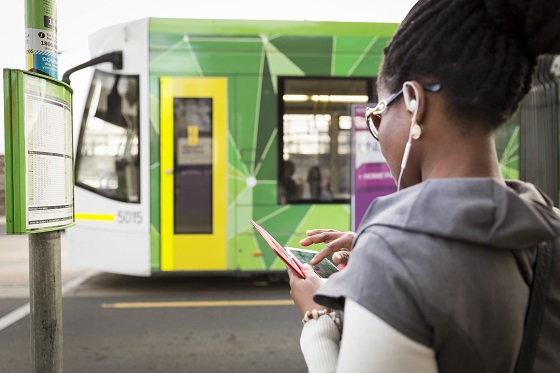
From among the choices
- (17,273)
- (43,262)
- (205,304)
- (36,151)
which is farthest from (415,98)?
(17,273)

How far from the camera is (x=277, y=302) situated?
596 centimetres

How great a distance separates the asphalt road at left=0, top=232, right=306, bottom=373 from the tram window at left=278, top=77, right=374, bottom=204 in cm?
143

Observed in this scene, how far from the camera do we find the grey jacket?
2.58ft

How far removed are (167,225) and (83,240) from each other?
1.17 meters

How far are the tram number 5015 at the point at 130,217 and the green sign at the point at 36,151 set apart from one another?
3698 mm

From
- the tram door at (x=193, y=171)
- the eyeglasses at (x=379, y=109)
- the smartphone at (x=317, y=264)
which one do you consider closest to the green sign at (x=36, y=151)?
the smartphone at (x=317, y=264)

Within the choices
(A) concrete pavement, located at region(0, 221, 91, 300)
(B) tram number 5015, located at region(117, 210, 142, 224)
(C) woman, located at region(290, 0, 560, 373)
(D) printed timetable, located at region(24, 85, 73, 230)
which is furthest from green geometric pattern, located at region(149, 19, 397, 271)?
(C) woman, located at region(290, 0, 560, 373)

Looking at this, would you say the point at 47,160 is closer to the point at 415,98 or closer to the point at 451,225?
the point at 415,98

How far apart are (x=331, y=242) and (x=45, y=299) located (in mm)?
1621

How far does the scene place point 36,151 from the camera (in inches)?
86.6

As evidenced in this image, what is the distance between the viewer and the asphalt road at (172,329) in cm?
418

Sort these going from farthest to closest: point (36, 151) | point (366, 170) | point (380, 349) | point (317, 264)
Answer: point (366, 170), point (36, 151), point (317, 264), point (380, 349)

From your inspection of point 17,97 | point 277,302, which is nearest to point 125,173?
point 277,302

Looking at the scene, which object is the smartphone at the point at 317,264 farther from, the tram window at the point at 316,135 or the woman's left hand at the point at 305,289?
the tram window at the point at 316,135
